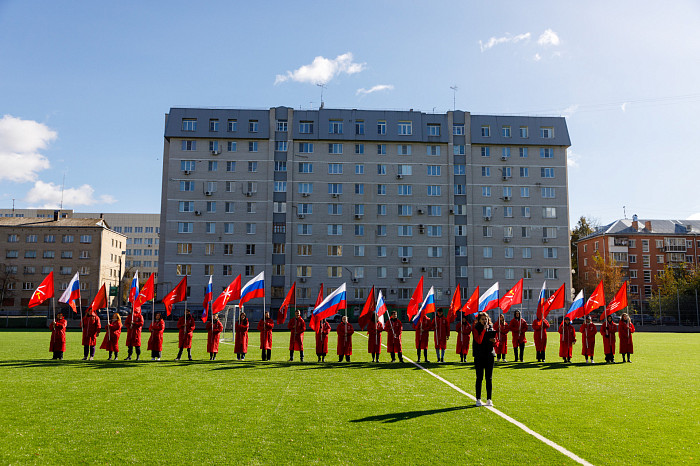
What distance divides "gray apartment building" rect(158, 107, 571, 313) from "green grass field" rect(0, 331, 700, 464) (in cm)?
4885

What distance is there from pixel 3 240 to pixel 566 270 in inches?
3295

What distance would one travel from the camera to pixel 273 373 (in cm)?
1653

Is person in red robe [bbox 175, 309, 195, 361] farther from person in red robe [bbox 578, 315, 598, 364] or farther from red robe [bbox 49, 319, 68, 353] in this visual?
person in red robe [bbox 578, 315, 598, 364]

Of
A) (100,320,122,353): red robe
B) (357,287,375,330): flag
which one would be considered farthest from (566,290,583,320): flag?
(100,320,122,353): red robe

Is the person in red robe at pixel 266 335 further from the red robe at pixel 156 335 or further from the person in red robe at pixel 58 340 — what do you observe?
the person in red robe at pixel 58 340

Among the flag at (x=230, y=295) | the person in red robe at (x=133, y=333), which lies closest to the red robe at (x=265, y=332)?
the flag at (x=230, y=295)

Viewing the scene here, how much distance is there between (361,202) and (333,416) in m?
58.0

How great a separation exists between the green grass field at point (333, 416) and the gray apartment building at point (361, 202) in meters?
48.8

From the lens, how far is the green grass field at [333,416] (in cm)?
769

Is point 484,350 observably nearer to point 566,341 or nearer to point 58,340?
point 566,341

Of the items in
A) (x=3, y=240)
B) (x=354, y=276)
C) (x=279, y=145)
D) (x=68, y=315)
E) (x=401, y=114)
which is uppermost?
(x=401, y=114)

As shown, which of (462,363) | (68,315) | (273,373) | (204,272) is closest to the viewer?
(273,373)

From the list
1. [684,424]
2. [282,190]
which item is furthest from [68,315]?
[684,424]

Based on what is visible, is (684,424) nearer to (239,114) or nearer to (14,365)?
(14,365)
